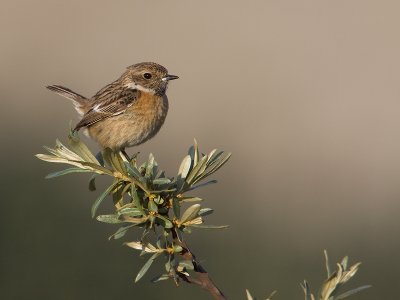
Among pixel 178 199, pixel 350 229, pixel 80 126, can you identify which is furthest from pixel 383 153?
pixel 178 199

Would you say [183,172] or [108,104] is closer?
[183,172]

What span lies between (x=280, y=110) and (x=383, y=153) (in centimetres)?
165

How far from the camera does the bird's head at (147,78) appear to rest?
6.16 meters

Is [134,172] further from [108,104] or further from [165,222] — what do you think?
[108,104]

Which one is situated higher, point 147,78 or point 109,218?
point 109,218

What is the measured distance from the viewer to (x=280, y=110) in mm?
13406

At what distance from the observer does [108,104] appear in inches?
229

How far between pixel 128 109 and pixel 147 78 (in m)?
0.47

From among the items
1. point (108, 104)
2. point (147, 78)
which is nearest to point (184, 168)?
point (108, 104)

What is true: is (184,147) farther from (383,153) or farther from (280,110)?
(383,153)

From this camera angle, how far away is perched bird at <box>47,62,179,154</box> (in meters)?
5.59

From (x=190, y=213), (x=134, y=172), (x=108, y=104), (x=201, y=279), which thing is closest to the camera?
(x=201, y=279)

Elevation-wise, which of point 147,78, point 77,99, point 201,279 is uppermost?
point 201,279

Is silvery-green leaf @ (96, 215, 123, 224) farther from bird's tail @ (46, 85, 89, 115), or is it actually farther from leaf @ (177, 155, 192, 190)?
bird's tail @ (46, 85, 89, 115)
